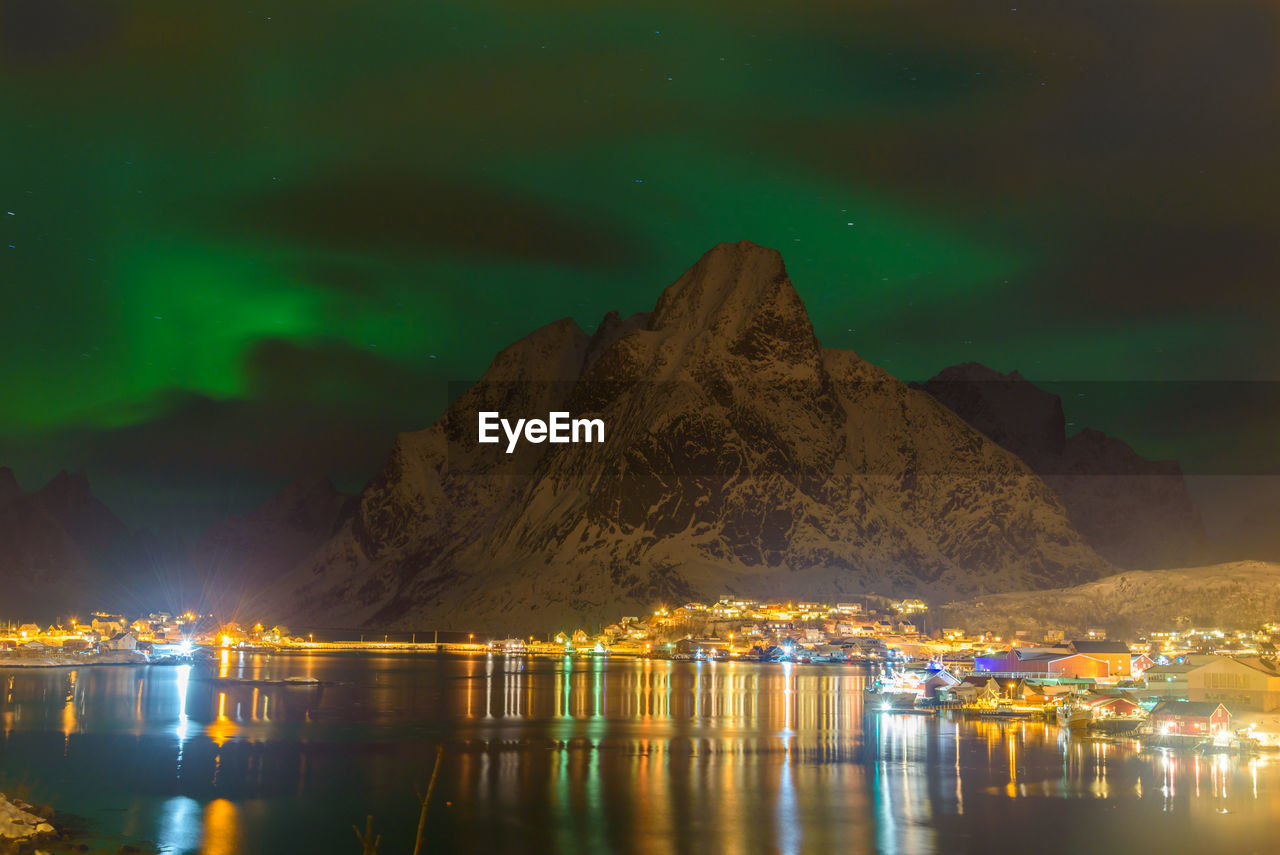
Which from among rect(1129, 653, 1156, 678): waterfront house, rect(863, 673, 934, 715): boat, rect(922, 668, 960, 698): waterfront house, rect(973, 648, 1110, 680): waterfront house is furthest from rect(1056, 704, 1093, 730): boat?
rect(1129, 653, 1156, 678): waterfront house

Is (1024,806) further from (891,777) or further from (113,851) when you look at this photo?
(113,851)

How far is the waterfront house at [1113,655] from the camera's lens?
13575 cm

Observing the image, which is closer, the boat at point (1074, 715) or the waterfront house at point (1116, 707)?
the boat at point (1074, 715)

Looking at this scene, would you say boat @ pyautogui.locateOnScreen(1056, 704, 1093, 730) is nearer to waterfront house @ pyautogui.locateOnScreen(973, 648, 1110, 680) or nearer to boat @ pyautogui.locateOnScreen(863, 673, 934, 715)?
boat @ pyautogui.locateOnScreen(863, 673, 934, 715)

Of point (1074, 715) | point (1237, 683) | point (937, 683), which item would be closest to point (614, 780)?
point (1074, 715)

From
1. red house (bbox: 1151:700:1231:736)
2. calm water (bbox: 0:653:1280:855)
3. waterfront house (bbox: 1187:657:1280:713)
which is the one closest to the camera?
calm water (bbox: 0:653:1280:855)

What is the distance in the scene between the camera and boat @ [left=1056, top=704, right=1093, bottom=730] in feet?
305

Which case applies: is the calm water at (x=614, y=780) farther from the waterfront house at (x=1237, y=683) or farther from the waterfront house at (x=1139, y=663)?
the waterfront house at (x=1139, y=663)

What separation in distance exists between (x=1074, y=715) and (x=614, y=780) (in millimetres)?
47060

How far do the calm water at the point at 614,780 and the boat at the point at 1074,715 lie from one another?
199cm

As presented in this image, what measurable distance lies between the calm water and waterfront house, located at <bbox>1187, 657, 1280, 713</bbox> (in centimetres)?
1116

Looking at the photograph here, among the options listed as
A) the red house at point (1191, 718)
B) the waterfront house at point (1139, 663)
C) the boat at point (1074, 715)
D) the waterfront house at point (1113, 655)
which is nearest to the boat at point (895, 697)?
the boat at point (1074, 715)

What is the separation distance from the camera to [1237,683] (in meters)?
88.1

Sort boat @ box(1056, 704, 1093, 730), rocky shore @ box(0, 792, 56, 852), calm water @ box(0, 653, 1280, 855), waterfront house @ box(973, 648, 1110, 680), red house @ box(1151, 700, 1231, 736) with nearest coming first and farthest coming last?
rocky shore @ box(0, 792, 56, 852), calm water @ box(0, 653, 1280, 855), red house @ box(1151, 700, 1231, 736), boat @ box(1056, 704, 1093, 730), waterfront house @ box(973, 648, 1110, 680)
